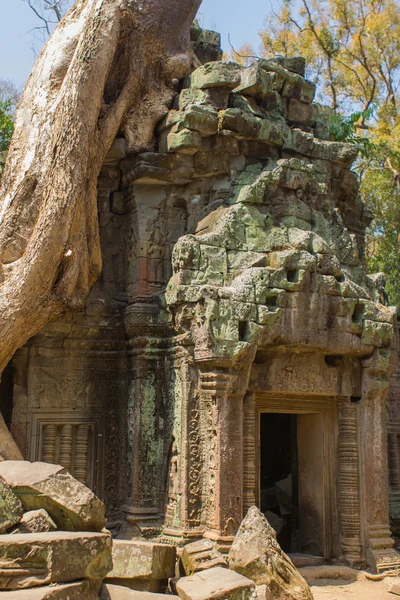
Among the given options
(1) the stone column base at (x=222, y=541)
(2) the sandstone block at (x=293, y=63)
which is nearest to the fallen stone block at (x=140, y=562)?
(1) the stone column base at (x=222, y=541)

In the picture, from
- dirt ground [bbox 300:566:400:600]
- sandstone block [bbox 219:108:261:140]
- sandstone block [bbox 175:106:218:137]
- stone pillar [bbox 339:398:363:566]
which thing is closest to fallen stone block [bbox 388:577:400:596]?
dirt ground [bbox 300:566:400:600]

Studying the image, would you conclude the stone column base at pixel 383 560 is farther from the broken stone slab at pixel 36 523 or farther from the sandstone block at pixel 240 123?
the sandstone block at pixel 240 123

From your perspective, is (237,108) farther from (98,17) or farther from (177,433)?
(177,433)

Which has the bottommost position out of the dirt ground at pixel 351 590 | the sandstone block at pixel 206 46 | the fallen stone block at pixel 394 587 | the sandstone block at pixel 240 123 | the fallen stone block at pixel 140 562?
the dirt ground at pixel 351 590

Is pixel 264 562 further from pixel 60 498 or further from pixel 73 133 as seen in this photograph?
pixel 73 133

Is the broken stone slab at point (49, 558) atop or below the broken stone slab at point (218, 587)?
atop

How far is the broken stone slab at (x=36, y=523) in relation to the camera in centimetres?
533

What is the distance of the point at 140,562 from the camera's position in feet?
20.9

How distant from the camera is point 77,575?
16.8 ft

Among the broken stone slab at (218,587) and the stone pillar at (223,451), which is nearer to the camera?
the broken stone slab at (218,587)

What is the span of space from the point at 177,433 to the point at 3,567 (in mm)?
3345

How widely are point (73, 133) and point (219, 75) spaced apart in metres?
1.92

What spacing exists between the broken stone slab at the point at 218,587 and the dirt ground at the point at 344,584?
1.65 m

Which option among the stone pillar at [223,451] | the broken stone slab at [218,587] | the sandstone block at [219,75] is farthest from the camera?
the sandstone block at [219,75]
